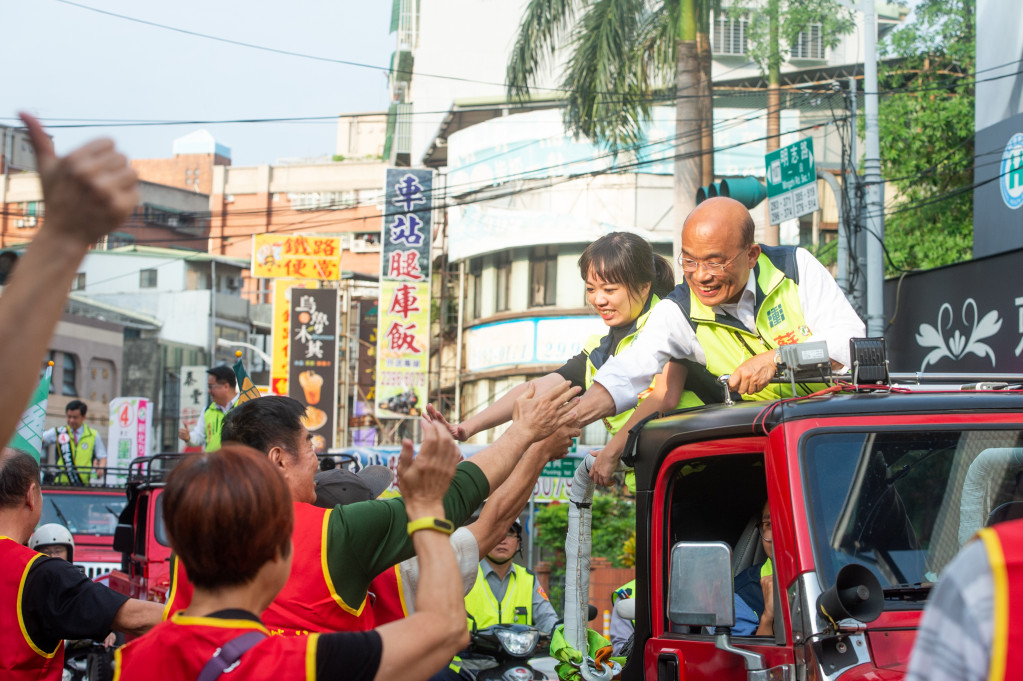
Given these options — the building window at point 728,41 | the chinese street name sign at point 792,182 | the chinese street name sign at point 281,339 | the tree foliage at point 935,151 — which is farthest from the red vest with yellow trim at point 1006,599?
the building window at point 728,41

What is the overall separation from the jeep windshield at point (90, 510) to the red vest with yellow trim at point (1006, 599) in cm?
1148

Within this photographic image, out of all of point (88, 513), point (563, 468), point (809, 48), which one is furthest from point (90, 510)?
point (809, 48)

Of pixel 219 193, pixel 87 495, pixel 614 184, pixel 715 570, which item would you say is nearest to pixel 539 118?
pixel 614 184

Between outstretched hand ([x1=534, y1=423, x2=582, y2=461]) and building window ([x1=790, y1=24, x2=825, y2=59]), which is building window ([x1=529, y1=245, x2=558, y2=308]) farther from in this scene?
outstretched hand ([x1=534, y1=423, x2=582, y2=461])

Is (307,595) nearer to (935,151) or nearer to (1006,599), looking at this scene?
(1006,599)

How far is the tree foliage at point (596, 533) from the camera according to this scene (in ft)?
42.8

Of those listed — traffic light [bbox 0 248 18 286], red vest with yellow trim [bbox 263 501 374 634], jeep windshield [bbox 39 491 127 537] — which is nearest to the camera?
red vest with yellow trim [bbox 263 501 374 634]

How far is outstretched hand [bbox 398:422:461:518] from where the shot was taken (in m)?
2.48

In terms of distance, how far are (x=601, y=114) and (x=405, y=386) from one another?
1437 cm

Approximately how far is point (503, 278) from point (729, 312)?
1013 inches

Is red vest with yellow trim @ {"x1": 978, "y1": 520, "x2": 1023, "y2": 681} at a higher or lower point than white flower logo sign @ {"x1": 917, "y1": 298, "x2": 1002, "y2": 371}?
lower

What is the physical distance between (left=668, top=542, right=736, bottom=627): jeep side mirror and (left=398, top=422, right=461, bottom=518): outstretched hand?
928 millimetres

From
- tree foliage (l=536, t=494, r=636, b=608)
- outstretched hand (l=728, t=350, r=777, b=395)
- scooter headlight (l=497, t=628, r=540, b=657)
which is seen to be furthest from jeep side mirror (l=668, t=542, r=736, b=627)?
tree foliage (l=536, t=494, r=636, b=608)

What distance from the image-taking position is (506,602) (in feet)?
22.2
